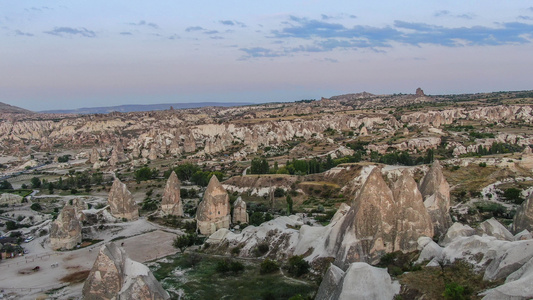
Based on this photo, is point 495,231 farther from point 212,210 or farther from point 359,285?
point 212,210

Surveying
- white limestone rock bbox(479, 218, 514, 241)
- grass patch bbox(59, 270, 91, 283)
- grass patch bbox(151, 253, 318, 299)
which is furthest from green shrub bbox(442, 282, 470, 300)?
grass patch bbox(59, 270, 91, 283)

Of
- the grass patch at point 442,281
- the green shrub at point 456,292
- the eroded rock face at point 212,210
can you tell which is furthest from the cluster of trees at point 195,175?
the green shrub at point 456,292

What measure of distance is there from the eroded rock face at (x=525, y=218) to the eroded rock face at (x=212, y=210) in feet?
85.3

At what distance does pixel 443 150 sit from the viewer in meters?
82.8

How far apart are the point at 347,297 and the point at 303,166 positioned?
177 ft

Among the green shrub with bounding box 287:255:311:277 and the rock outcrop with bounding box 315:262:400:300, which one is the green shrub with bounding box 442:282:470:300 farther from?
the green shrub with bounding box 287:255:311:277

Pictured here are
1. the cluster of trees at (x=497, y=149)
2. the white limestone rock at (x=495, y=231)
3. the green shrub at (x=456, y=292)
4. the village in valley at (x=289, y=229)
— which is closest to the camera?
the green shrub at (x=456, y=292)

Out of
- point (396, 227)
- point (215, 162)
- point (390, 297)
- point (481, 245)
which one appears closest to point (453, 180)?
point (396, 227)

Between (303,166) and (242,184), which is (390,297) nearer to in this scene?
(242,184)

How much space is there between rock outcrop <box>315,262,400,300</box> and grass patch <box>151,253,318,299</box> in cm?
457

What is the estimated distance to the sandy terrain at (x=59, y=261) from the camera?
2842cm

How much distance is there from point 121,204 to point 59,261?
1232 cm

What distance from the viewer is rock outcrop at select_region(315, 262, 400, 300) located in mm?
17938

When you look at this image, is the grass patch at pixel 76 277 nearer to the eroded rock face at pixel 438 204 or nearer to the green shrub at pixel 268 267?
the green shrub at pixel 268 267
